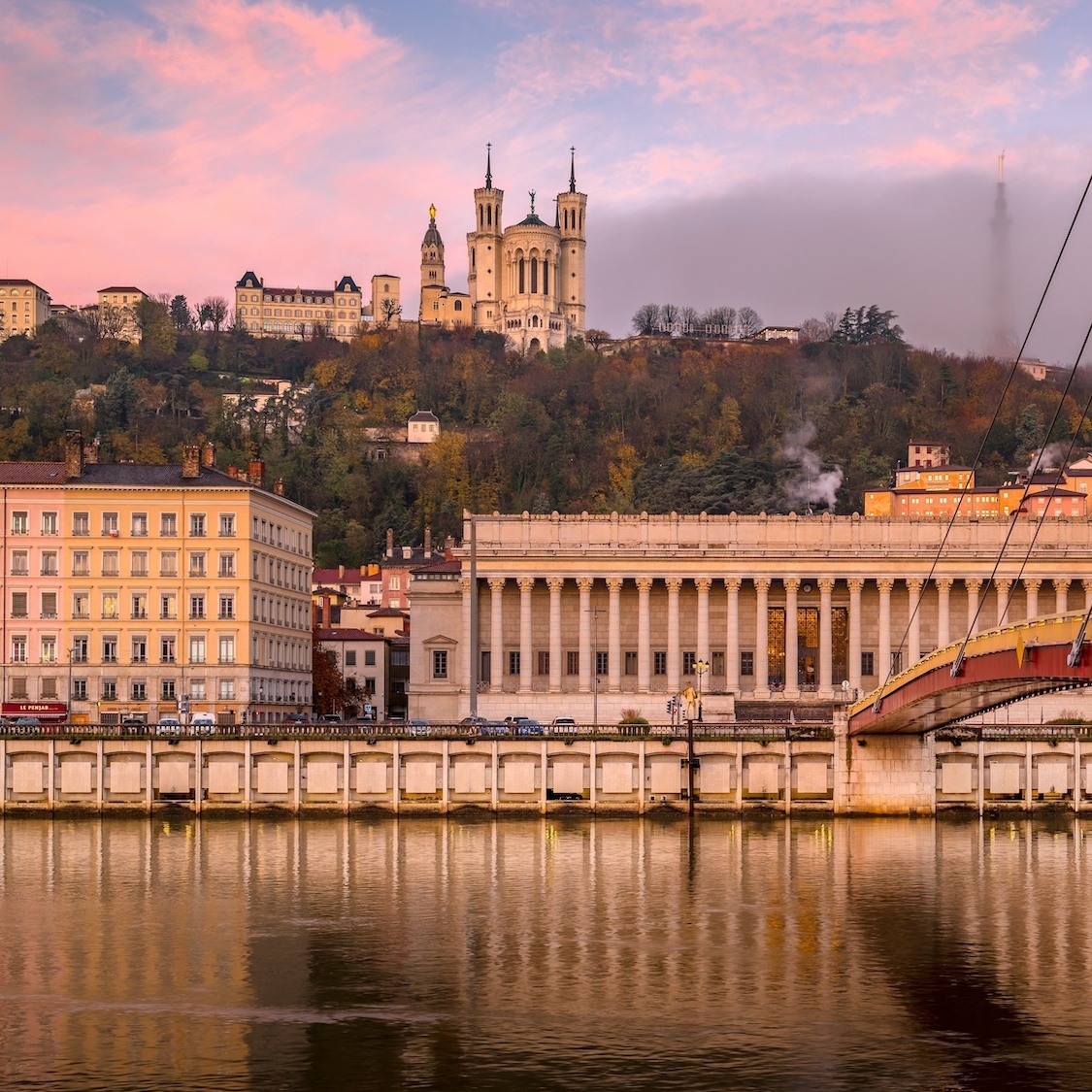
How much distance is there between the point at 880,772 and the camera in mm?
88438

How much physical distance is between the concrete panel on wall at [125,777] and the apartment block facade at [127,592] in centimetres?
2462

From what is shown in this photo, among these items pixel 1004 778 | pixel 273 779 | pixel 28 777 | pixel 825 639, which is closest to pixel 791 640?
pixel 825 639

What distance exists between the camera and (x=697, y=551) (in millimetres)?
124812

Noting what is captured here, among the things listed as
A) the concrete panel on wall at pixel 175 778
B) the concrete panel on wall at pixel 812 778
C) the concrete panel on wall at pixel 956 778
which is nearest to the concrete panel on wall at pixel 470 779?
the concrete panel on wall at pixel 175 778

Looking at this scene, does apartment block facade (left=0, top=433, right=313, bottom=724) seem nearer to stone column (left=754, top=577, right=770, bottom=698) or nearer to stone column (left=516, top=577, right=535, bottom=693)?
stone column (left=516, top=577, right=535, bottom=693)

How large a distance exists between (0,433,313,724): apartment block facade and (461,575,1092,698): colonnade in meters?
15.8

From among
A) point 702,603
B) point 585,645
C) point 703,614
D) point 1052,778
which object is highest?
point 702,603

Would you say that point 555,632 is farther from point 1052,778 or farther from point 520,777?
point 1052,778

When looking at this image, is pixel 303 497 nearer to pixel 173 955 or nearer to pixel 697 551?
pixel 697 551

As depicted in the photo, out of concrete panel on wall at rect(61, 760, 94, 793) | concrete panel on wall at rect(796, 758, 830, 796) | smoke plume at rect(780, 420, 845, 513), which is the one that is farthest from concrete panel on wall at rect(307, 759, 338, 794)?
smoke plume at rect(780, 420, 845, 513)

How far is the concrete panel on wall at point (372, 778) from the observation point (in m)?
88.4

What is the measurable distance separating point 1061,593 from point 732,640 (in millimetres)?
19523

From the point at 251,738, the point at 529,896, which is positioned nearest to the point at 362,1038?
the point at 529,896

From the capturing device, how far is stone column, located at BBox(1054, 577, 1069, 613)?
409ft
